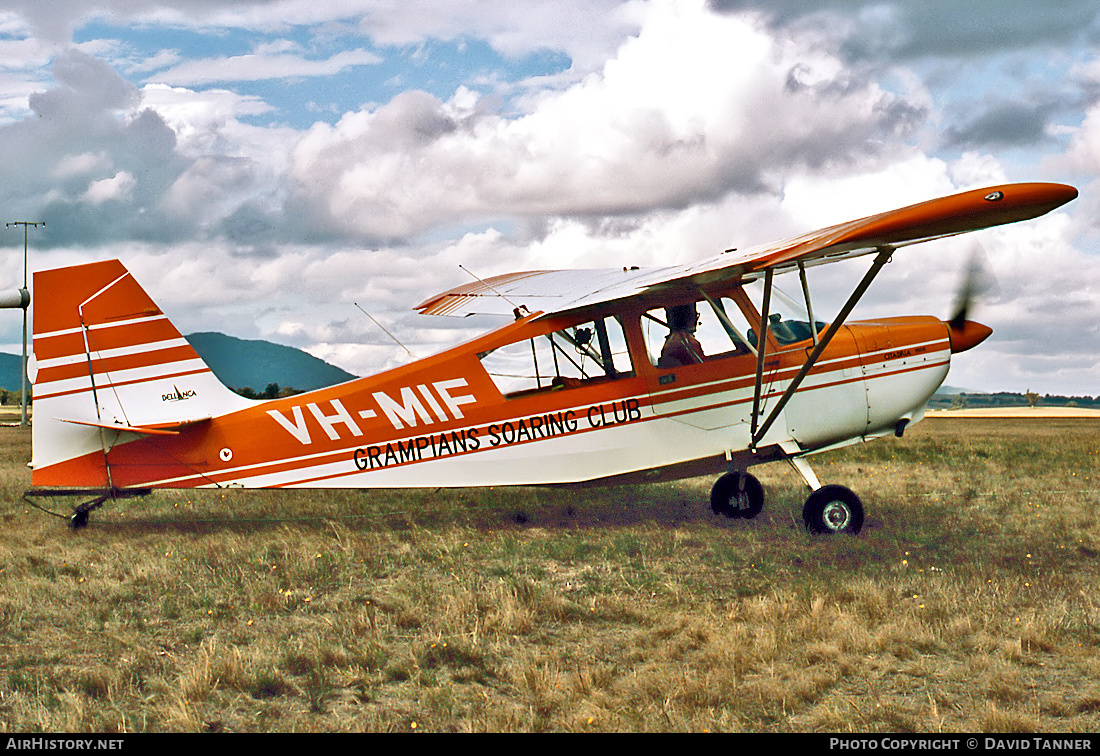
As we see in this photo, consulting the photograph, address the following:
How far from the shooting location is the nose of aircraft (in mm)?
9695

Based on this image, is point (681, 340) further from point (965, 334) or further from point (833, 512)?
point (965, 334)

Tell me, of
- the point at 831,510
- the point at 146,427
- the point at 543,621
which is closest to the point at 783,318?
the point at 831,510

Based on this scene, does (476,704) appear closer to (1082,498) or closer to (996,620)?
(996,620)

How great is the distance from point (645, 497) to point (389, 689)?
7.24 metres

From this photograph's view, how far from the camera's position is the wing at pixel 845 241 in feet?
21.2

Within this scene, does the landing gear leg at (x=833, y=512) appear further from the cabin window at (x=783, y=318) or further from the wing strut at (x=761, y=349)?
the cabin window at (x=783, y=318)

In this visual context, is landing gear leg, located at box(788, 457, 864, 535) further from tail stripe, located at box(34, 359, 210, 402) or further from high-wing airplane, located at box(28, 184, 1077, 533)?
tail stripe, located at box(34, 359, 210, 402)

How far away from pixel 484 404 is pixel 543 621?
117 inches

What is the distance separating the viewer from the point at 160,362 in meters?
8.80

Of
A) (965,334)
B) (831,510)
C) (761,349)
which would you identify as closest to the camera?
(761,349)

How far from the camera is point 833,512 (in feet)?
28.5

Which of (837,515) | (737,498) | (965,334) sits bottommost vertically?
(837,515)

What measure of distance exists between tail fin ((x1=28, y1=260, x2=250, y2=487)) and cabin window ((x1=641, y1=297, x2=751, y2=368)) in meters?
4.41

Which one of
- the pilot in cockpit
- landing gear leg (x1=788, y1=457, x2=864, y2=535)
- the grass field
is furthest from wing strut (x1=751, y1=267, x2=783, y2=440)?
the grass field
